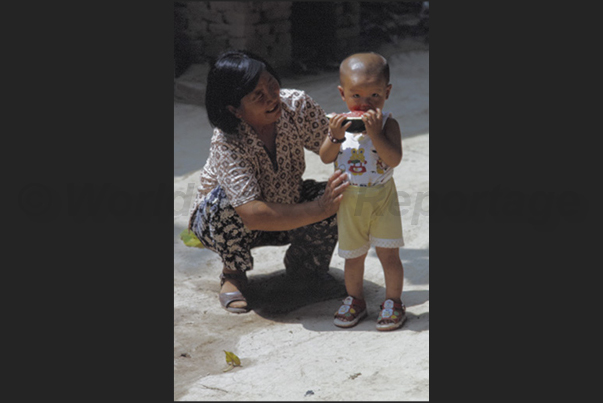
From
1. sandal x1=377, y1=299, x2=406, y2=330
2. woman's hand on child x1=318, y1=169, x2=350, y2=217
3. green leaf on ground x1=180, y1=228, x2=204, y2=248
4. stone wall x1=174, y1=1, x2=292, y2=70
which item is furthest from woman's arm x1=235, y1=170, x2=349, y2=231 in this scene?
stone wall x1=174, y1=1, x2=292, y2=70

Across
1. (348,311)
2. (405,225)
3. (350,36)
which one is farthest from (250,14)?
(348,311)

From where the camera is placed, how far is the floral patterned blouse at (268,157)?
3.14 metres

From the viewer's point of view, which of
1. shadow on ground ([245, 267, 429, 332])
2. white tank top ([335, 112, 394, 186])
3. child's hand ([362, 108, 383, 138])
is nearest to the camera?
child's hand ([362, 108, 383, 138])

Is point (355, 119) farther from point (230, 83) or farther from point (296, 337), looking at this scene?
point (296, 337)

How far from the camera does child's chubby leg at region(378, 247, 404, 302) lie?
3.06 m

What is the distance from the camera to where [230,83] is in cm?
309

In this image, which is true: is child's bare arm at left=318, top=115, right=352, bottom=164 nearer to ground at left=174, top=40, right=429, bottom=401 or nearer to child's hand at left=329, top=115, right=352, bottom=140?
child's hand at left=329, top=115, right=352, bottom=140

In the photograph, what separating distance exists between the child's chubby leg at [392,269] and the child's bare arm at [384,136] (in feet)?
1.34

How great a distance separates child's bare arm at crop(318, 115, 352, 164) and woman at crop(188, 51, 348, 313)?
92 millimetres

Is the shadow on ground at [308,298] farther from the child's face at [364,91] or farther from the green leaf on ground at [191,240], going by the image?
the child's face at [364,91]

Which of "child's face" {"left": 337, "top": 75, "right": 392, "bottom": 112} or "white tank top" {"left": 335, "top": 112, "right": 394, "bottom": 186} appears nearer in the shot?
"child's face" {"left": 337, "top": 75, "right": 392, "bottom": 112}

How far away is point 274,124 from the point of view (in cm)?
327

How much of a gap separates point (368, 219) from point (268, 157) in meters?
0.59

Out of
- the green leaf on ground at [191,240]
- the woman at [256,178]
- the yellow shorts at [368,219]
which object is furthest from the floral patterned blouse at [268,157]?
the green leaf on ground at [191,240]
